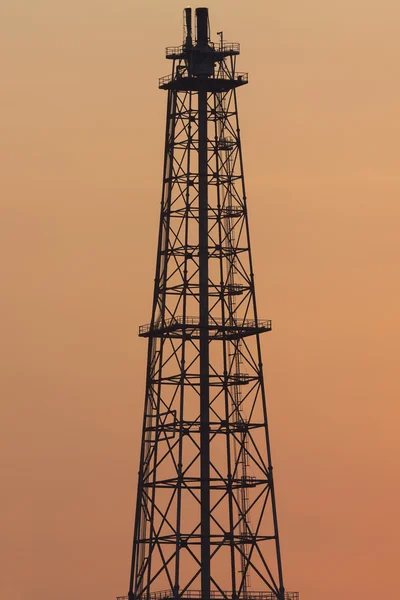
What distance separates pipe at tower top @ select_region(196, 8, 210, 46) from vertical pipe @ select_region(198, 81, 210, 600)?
3026mm

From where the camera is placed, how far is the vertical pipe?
149 metres

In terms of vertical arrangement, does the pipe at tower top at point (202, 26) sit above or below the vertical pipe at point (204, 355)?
above

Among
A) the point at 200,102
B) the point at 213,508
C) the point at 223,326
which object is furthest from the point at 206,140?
the point at 213,508

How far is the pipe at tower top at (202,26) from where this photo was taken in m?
154

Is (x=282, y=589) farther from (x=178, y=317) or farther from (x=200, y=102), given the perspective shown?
(x=200, y=102)

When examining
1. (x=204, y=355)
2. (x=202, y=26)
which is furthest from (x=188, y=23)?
(x=204, y=355)

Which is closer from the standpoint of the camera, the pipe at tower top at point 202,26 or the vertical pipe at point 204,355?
the vertical pipe at point 204,355

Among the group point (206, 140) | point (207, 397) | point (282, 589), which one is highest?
point (206, 140)

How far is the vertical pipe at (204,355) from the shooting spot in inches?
5856

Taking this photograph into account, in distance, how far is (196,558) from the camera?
147500 millimetres

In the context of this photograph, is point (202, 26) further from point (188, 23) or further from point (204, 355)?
point (204, 355)

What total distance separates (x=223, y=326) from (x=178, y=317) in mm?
2798

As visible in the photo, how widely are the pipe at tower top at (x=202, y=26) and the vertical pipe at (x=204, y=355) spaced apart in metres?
3.03

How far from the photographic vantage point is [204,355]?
15088 cm
